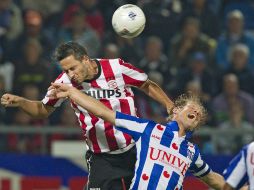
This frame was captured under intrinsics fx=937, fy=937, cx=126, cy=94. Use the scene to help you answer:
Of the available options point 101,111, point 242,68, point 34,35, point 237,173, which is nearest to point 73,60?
point 101,111

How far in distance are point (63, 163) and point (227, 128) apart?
2014 mm

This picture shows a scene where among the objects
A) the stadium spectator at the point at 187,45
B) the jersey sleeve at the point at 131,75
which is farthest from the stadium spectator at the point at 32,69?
the jersey sleeve at the point at 131,75

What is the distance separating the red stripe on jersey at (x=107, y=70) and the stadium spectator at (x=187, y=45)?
5078 millimetres

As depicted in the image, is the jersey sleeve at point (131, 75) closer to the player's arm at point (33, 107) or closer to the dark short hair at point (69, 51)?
the dark short hair at point (69, 51)

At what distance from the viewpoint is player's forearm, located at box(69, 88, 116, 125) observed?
255 inches

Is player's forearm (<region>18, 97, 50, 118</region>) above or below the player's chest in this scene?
below

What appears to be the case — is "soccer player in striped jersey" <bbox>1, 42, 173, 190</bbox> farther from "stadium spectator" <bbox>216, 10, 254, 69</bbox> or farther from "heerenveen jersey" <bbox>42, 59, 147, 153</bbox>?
"stadium spectator" <bbox>216, 10, 254, 69</bbox>

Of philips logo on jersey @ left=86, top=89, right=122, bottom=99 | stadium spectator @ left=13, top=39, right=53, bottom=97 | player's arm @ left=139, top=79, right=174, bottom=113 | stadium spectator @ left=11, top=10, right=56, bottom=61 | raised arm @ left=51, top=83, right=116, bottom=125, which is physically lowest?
stadium spectator @ left=13, top=39, right=53, bottom=97

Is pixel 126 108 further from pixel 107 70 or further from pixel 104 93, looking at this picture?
pixel 107 70

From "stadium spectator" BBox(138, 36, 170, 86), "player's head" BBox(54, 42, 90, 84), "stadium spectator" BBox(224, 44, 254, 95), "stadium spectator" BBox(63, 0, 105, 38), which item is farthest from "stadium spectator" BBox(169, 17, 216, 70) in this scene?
"player's head" BBox(54, 42, 90, 84)

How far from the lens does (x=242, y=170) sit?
6.21m

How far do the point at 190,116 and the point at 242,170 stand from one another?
78cm

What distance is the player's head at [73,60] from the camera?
7.27 metres

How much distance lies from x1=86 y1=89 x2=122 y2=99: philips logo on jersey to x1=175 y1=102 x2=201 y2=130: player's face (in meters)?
0.99
